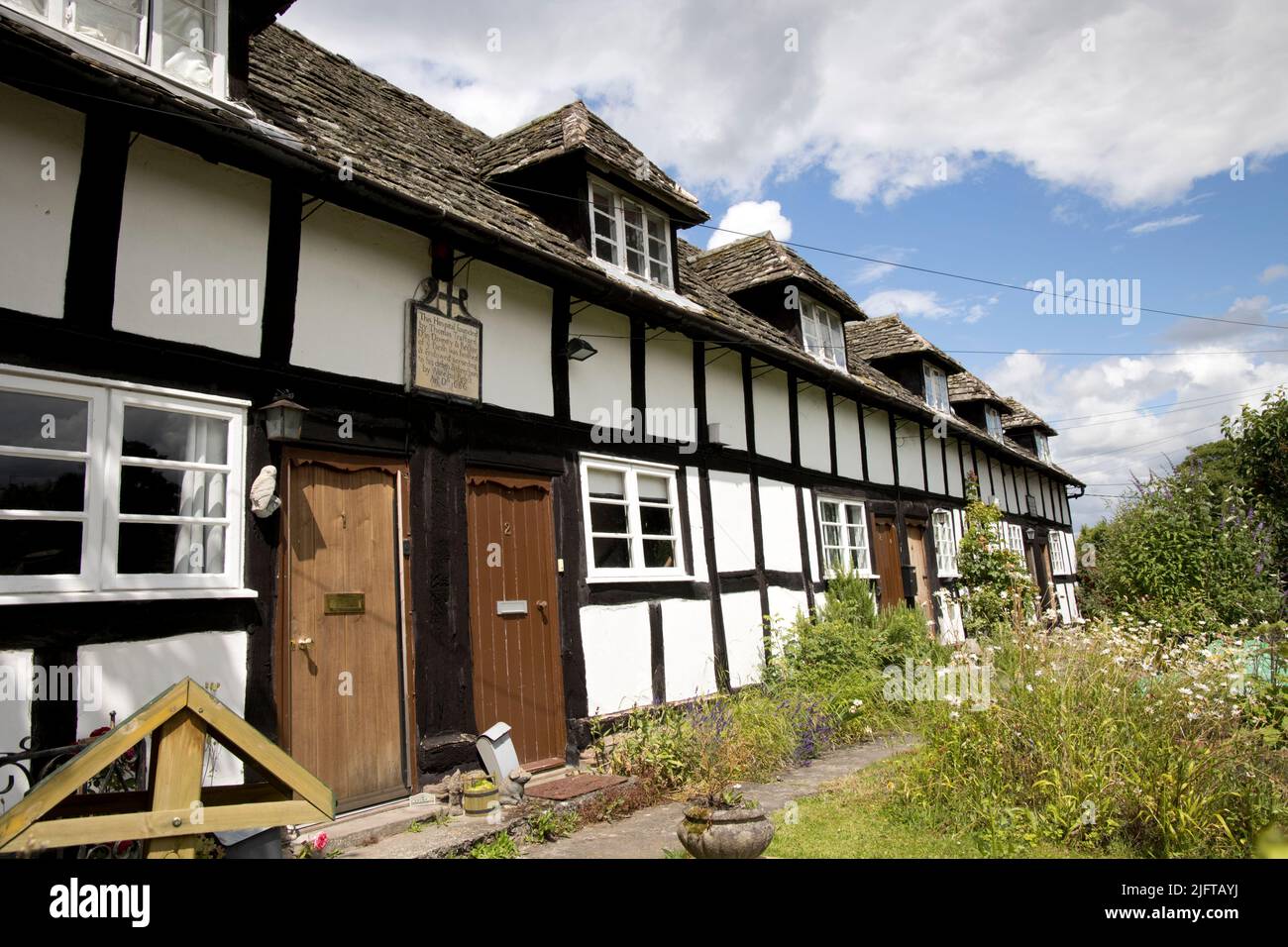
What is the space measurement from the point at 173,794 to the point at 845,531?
11.4 m

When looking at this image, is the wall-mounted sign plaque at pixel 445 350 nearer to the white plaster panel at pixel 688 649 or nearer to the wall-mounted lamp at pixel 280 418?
the wall-mounted lamp at pixel 280 418

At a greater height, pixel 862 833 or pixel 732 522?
pixel 732 522

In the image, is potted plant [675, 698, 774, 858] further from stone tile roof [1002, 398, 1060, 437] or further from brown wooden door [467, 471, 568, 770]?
stone tile roof [1002, 398, 1060, 437]

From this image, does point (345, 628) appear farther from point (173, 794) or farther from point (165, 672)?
point (173, 794)

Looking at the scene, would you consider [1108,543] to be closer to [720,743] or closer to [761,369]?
[761,369]

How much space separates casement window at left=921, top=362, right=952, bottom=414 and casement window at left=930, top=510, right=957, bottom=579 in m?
2.20

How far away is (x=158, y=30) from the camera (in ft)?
17.7

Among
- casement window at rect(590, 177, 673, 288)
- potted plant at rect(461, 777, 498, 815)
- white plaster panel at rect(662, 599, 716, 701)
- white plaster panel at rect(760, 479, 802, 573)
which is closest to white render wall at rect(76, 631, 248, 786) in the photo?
potted plant at rect(461, 777, 498, 815)

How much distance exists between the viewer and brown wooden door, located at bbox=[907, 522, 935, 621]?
1479 cm

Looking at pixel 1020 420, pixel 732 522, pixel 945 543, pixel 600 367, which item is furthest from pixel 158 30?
pixel 1020 420

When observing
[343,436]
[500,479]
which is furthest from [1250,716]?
[343,436]

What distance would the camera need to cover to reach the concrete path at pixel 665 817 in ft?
17.1

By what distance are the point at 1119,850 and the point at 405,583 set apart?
15.7 ft

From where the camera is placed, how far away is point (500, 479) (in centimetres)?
714
